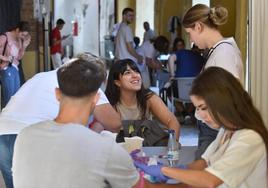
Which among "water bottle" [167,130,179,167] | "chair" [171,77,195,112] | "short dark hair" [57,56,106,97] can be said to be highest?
"short dark hair" [57,56,106,97]

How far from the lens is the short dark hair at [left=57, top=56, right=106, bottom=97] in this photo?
1694mm

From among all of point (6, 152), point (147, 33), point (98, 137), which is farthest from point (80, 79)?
point (147, 33)

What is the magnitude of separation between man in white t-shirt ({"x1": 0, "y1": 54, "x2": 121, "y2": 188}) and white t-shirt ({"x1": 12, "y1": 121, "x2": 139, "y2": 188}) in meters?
0.98

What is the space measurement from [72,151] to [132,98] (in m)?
2.04

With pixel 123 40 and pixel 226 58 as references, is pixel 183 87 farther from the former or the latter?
pixel 226 58

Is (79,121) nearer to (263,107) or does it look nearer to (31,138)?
(31,138)

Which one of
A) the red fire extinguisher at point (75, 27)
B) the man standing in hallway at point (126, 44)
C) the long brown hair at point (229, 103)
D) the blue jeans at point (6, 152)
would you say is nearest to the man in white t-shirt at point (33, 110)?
the blue jeans at point (6, 152)

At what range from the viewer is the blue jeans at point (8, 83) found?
751cm

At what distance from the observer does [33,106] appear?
2684 mm

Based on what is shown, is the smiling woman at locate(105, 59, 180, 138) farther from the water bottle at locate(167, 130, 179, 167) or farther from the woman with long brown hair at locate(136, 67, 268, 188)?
the woman with long brown hair at locate(136, 67, 268, 188)

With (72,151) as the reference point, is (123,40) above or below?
above

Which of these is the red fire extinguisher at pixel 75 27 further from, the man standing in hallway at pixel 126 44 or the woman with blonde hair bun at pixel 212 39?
the woman with blonde hair bun at pixel 212 39

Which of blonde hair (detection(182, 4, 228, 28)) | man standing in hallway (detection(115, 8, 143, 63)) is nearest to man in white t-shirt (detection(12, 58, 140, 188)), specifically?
blonde hair (detection(182, 4, 228, 28))

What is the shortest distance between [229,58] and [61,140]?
1.61 meters
